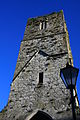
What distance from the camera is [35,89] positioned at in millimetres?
8297

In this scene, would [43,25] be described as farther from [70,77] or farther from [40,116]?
[70,77]

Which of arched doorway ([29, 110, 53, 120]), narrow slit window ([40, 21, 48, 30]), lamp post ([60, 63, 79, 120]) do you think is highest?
narrow slit window ([40, 21, 48, 30])

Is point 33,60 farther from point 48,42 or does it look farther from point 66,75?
point 66,75

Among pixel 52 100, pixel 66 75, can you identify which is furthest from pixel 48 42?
pixel 66 75

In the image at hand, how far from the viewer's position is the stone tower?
24.1 feet

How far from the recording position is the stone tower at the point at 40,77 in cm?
734

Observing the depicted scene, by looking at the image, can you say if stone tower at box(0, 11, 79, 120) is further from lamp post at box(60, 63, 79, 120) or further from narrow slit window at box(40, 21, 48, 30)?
lamp post at box(60, 63, 79, 120)

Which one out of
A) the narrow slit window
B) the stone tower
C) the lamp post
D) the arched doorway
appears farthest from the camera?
the narrow slit window

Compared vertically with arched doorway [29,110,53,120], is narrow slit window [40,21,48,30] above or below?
above

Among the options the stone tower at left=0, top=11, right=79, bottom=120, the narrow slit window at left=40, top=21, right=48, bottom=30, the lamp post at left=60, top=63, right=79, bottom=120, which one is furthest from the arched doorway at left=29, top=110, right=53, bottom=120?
the narrow slit window at left=40, top=21, right=48, bottom=30

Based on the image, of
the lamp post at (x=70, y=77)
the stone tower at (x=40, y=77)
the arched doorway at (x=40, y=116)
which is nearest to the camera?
the lamp post at (x=70, y=77)

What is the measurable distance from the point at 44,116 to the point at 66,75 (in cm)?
387

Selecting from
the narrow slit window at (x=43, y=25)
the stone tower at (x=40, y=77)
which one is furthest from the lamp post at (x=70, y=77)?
the narrow slit window at (x=43, y=25)

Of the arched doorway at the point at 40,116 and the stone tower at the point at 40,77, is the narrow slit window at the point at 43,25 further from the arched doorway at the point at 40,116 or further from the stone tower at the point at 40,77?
the arched doorway at the point at 40,116
